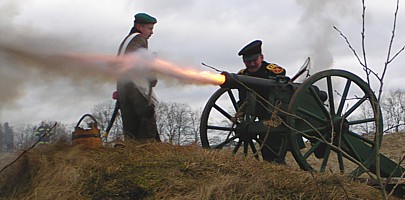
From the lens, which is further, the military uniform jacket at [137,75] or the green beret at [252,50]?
the green beret at [252,50]

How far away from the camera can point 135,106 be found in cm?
662

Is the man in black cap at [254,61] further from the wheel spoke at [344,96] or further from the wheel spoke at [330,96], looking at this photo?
the wheel spoke at [344,96]

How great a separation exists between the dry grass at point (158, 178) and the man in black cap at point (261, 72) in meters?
1.34

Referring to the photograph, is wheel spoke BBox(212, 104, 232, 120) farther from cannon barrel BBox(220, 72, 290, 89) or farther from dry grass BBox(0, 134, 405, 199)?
dry grass BBox(0, 134, 405, 199)

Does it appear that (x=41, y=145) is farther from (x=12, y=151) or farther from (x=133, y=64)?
(x=133, y=64)

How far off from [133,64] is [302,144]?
6.91 ft

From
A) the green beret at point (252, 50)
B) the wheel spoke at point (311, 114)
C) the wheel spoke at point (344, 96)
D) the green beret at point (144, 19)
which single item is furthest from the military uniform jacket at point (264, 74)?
the green beret at point (144, 19)

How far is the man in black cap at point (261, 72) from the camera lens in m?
6.88

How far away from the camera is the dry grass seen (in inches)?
181

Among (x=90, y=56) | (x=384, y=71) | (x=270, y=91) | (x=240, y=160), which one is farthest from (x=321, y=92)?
(x=384, y=71)

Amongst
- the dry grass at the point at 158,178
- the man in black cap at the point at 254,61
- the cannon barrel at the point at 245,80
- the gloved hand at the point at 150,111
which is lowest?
the dry grass at the point at 158,178

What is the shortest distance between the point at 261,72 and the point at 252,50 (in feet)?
1.11

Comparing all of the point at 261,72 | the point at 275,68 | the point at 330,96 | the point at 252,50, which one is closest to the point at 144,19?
the point at 252,50

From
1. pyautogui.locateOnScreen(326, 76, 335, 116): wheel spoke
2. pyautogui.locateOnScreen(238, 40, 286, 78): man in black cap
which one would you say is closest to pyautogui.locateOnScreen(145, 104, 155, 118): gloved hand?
pyautogui.locateOnScreen(238, 40, 286, 78): man in black cap
